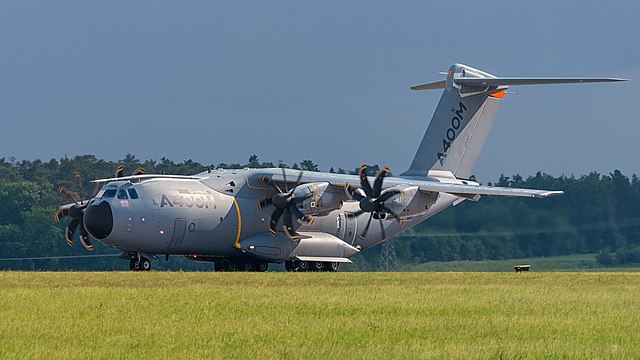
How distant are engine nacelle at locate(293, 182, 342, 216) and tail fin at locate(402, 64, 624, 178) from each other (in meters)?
6.77

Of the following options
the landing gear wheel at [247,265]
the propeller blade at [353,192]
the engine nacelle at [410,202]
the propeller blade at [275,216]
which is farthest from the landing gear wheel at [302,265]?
the engine nacelle at [410,202]

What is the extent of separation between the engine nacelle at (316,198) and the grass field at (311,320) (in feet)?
34.9

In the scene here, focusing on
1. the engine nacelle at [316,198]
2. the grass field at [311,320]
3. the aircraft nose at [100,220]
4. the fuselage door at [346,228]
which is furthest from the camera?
the fuselage door at [346,228]

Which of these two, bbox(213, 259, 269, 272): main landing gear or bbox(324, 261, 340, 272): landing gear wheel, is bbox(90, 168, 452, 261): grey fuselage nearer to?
bbox(213, 259, 269, 272): main landing gear

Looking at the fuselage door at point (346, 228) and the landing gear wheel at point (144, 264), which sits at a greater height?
the fuselage door at point (346, 228)

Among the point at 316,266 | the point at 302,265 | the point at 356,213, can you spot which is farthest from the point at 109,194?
the point at 316,266

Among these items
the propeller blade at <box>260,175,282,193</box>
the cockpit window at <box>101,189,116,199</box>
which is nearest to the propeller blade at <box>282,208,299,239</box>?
the propeller blade at <box>260,175,282,193</box>

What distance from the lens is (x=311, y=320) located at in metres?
19.2

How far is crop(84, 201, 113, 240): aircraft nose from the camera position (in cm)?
3838

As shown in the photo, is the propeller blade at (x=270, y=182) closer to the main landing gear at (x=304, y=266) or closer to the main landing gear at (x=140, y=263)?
the main landing gear at (x=304, y=266)

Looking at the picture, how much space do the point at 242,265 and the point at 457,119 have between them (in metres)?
10.6

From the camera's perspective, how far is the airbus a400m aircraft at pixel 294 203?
39562 mm

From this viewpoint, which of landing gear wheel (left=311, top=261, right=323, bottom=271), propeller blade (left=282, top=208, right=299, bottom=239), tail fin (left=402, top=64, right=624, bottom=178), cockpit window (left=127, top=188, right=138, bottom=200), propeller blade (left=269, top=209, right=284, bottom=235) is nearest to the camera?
cockpit window (left=127, top=188, right=138, bottom=200)

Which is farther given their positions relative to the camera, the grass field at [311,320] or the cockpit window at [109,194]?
the cockpit window at [109,194]
